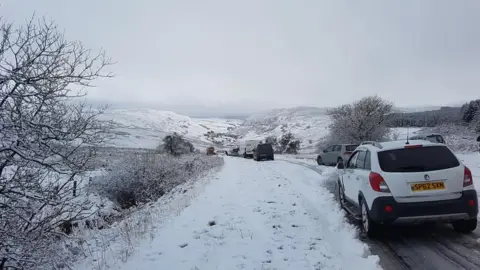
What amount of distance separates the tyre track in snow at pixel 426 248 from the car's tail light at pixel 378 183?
0.97m

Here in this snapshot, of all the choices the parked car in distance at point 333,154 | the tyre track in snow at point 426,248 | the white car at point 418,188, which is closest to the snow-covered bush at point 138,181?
the parked car in distance at point 333,154

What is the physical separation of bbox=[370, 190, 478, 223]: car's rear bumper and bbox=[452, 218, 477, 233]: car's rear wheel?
31 cm

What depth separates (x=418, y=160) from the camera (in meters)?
6.26

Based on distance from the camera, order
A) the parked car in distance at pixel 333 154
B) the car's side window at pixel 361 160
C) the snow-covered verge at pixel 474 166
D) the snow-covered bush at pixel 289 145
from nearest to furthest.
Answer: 1. the car's side window at pixel 361 160
2. the snow-covered verge at pixel 474 166
3. the parked car in distance at pixel 333 154
4. the snow-covered bush at pixel 289 145

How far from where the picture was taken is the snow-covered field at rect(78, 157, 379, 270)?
5.52 m

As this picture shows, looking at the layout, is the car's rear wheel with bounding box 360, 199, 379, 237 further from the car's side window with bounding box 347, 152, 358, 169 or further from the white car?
the car's side window with bounding box 347, 152, 358, 169

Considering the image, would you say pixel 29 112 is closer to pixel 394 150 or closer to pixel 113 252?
pixel 113 252

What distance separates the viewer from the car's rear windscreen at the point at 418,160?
6.16 meters

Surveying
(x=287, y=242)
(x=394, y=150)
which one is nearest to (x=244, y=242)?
(x=287, y=242)

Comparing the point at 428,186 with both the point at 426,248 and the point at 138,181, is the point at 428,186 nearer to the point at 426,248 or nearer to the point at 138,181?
the point at 426,248

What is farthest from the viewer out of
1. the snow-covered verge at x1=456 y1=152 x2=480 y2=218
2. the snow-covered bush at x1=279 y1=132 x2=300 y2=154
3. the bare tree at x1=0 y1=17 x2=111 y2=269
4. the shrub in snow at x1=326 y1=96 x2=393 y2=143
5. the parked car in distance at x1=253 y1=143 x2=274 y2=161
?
the snow-covered bush at x1=279 y1=132 x2=300 y2=154

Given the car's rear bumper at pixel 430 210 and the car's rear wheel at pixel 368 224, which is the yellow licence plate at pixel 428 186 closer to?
the car's rear bumper at pixel 430 210

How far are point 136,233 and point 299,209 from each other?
4.04 meters

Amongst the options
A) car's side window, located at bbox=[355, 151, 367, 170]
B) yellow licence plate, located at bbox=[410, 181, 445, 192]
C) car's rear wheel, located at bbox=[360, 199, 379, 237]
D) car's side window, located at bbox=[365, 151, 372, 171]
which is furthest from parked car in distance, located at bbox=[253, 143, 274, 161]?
yellow licence plate, located at bbox=[410, 181, 445, 192]
